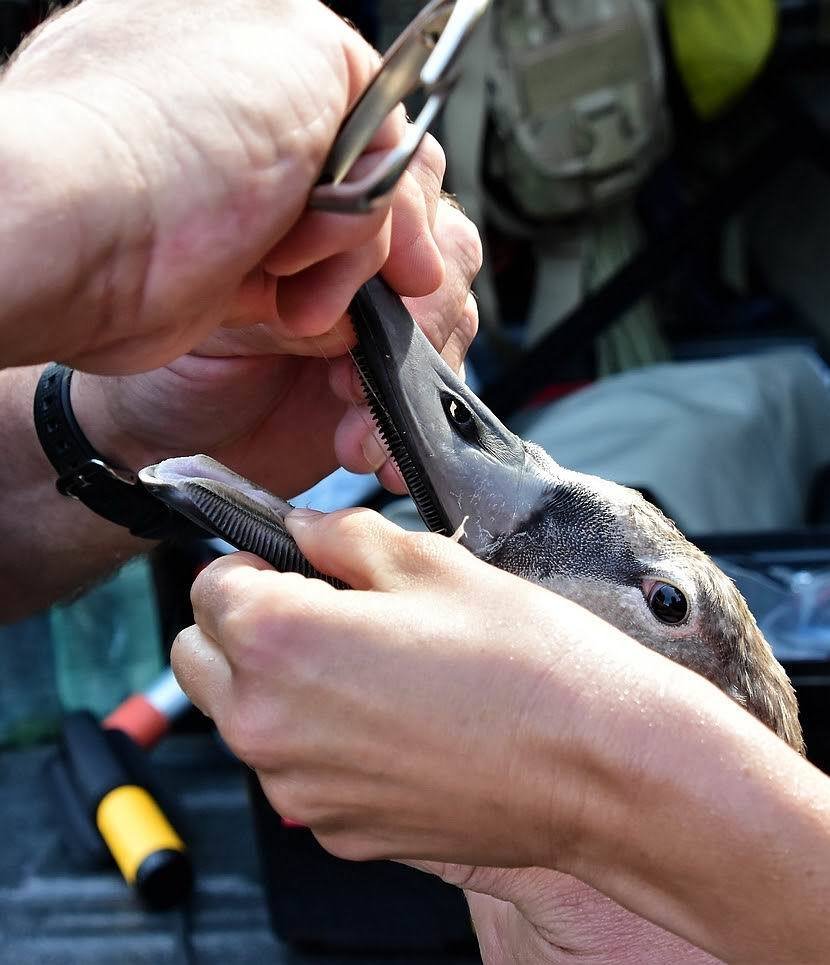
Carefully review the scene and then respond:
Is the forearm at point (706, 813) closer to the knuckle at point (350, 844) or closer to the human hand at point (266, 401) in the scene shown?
the knuckle at point (350, 844)

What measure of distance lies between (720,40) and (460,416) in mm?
4411

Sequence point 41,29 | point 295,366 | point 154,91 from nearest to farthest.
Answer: point 154,91 < point 41,29 < point 295,366

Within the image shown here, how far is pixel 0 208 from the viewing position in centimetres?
95

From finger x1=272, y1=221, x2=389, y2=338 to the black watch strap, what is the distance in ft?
1.60

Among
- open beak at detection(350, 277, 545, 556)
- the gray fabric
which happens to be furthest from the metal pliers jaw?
the gray fabric

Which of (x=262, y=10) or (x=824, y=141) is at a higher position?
(x=262, y=10)

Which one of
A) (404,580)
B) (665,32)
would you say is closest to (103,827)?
(404,580)

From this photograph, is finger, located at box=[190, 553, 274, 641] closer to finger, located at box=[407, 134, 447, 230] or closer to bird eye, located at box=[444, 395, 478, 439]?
bird eye, located at box=[444, 395, 478, 439]

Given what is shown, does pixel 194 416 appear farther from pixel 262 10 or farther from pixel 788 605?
pixel 788 605

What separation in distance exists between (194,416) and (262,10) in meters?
0.90

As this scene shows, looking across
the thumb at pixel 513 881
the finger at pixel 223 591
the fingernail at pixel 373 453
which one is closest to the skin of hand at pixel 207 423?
the fingernail at pixel 373 453

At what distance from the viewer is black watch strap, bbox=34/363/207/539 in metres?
1.86

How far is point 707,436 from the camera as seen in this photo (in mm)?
4363

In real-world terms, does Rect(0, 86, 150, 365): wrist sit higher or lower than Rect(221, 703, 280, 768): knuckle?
higher
